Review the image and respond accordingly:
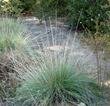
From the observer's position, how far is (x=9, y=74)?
4465 millimetres

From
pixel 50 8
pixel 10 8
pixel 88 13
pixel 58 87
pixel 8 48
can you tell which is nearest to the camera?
pixel 58 87

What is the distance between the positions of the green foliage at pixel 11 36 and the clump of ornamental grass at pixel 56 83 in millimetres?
1311

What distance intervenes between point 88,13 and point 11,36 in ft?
7.84

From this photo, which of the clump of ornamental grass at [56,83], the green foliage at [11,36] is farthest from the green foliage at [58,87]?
the green foliage at [11,36]

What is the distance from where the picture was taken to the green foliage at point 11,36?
213 inches

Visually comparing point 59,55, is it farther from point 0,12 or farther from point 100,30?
point 0,12

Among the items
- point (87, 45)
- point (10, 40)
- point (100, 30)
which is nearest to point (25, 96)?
point (10, 40)

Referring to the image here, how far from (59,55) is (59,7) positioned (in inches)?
220

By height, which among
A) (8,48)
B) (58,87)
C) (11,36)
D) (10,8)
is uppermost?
(10,8)

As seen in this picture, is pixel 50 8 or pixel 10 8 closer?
pixel 50 8

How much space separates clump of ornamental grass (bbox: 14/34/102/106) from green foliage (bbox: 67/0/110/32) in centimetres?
315

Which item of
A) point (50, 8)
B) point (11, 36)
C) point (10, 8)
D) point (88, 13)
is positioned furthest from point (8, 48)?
point (10, 8)

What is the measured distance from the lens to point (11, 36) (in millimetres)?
5660

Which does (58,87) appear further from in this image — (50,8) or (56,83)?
(50,8)
